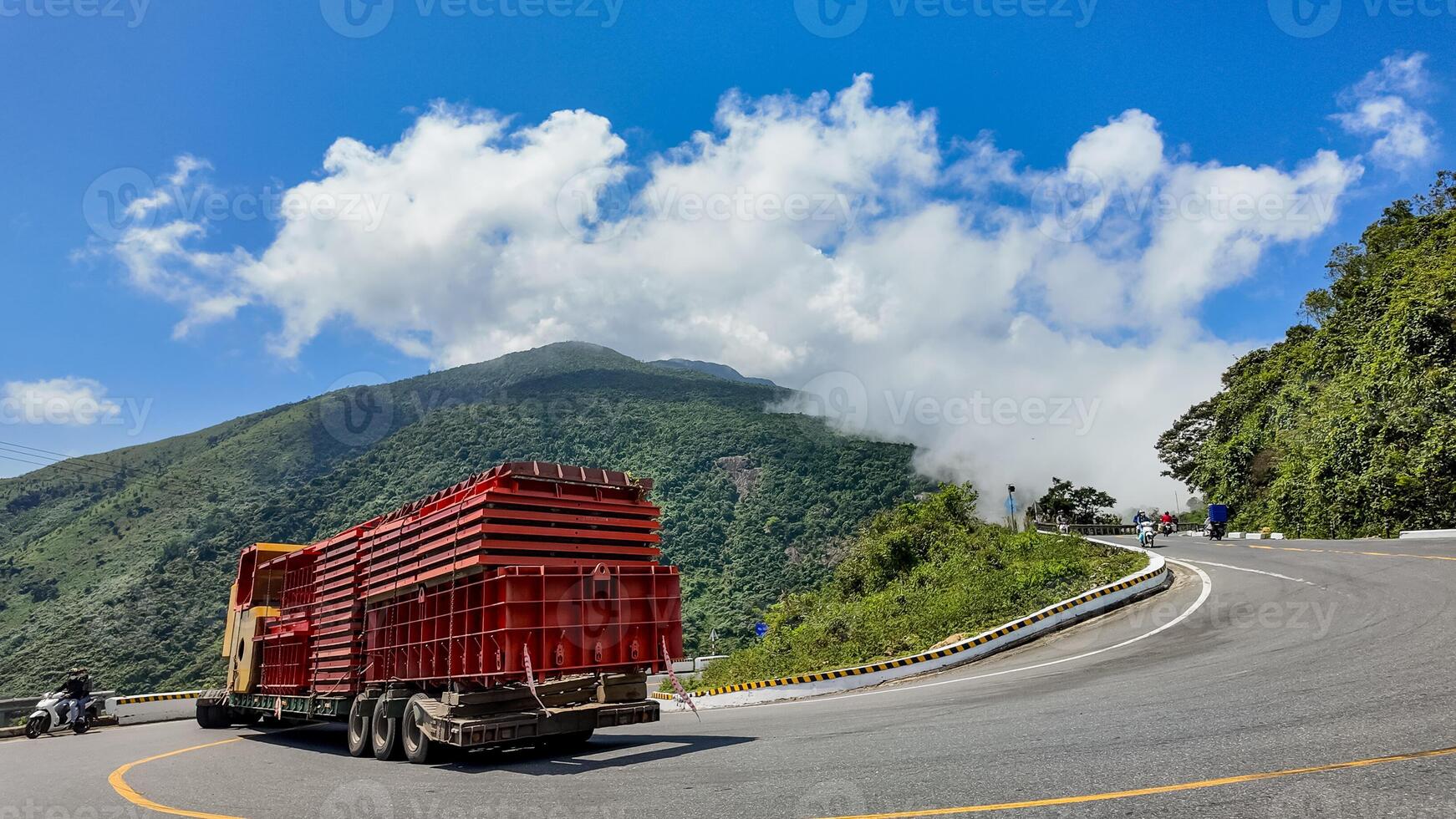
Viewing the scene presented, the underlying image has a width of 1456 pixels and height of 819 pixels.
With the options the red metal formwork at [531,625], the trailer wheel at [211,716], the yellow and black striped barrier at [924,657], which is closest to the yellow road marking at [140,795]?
the red metal formwork at [531,625]

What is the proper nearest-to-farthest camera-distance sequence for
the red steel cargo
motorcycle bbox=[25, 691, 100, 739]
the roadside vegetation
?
the red steel cargo < motorcycle bbox=[25, 691, 100, 739] < the roadside vegetation

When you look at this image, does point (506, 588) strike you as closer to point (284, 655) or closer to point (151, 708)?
point (284, 655)

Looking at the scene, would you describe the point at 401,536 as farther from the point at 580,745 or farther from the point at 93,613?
the point at 93,613

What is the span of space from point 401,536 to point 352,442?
11186 cm

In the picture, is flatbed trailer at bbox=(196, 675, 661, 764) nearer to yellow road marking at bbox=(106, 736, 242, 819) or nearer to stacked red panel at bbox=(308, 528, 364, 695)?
stacked red panel at bbox=(308, 528, 364, 695)

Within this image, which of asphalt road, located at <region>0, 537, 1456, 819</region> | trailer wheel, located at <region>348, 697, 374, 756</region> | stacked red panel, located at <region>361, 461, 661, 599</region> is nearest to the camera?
asphalt road, located at <region>0, 537, 1456, 819</region>

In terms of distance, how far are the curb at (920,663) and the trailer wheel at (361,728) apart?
7.87 metres

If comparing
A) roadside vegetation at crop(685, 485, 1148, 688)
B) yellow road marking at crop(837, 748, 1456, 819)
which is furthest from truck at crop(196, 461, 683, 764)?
roadside vegetation at crop(685, 485, 1148, 688)

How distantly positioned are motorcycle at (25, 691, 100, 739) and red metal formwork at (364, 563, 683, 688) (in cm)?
1348

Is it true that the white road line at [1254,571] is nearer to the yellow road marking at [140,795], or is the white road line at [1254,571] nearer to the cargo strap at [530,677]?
the cargo strap at [530,677]

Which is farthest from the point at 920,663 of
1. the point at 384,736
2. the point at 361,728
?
the point at 361,728

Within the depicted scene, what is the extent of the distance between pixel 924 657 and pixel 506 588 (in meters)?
10.4

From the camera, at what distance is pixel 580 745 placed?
429 inches

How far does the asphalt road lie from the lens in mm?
5574
